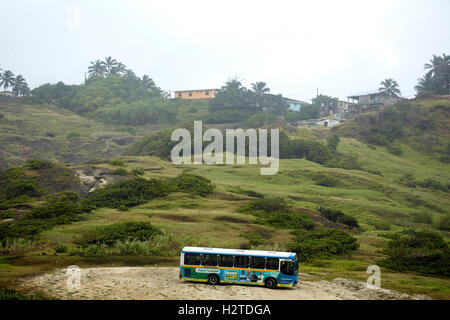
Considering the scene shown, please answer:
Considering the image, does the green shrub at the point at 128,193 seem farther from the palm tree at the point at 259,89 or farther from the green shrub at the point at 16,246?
the palm tree at the point at 259,89

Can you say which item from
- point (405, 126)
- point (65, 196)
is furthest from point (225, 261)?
point (405, 126)

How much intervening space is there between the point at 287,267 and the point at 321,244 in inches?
520

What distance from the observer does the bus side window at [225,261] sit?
75.1ft

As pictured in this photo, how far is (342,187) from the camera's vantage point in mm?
67562

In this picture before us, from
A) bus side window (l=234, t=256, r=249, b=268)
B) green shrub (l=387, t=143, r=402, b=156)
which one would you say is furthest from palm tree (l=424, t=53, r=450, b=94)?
bus side window (l=234, t=256, r=249, b=268)

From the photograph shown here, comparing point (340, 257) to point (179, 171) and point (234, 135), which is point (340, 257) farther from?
point (234, 135)

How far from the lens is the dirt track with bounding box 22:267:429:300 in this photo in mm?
20125

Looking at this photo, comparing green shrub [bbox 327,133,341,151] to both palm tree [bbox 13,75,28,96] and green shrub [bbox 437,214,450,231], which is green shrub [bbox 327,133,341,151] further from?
palm tree [bbox 13,75,28,96]

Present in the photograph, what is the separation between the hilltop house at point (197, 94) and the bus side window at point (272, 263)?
127587 millimetres

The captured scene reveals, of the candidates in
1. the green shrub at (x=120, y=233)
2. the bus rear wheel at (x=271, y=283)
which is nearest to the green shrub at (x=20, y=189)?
the green shrub at (x=120, y=233)

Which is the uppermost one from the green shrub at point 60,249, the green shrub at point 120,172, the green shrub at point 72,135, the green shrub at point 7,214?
the green shrub at point 72,135

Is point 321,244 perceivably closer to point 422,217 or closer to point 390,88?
point 422,217

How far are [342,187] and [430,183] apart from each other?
1538cm

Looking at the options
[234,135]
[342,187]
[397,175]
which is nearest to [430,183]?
[397,175]
